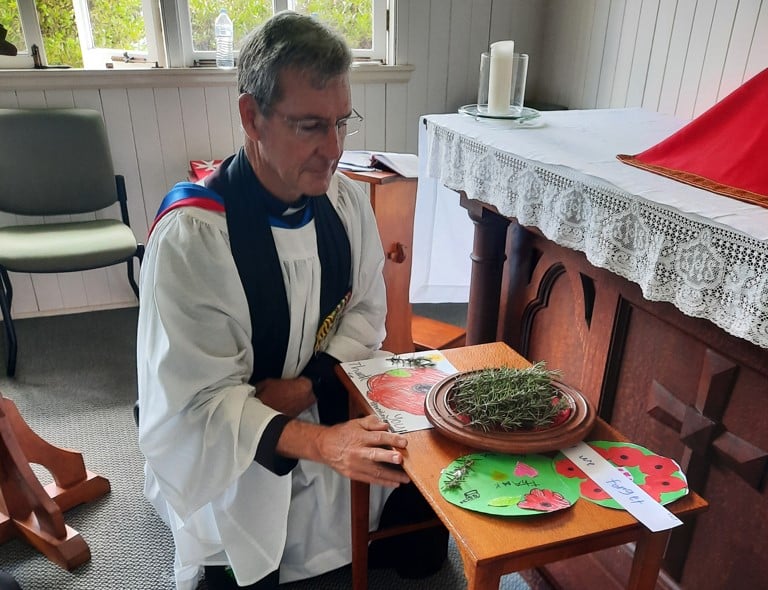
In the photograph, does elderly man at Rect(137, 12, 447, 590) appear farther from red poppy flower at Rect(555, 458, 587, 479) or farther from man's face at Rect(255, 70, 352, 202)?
red poppy flower at Rect(555, 458, 587, 479)

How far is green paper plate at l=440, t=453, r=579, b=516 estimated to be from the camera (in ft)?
2.66

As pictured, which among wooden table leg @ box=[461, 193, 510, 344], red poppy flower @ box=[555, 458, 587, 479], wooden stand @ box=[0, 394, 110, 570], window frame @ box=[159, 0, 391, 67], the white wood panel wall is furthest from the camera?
window frame @ box=[159, 0, 391, 67]

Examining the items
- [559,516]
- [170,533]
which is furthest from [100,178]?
[559,516]

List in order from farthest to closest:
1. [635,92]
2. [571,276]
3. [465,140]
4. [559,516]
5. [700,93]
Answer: [635,92] → [700,93] → [465,140] → [571,276] → [559,516]

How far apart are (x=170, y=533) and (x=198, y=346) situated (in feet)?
2.45

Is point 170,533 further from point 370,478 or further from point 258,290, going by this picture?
point 370,478

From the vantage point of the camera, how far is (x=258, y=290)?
1.20m

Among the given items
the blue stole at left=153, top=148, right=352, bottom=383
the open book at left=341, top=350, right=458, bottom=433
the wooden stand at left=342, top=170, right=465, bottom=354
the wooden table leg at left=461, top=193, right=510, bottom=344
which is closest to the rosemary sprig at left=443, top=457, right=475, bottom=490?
the open book at left=341, top=350, right=458, bottom=433

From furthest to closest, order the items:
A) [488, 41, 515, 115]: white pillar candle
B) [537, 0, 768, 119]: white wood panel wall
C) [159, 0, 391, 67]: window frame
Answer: [159, 0, 391, 67]: window frame → [537, 0, 768, 119]: white wood panel wall → [488, 41, 515, 115]: white pillar candle

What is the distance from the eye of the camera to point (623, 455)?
0.92m

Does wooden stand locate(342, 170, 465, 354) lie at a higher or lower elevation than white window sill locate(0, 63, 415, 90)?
lower

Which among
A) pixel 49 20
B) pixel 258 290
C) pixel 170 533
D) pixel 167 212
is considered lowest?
pixel 170 533

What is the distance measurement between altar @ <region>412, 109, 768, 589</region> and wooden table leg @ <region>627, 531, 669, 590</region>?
0.24m

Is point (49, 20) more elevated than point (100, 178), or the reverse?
point (49, 20)
